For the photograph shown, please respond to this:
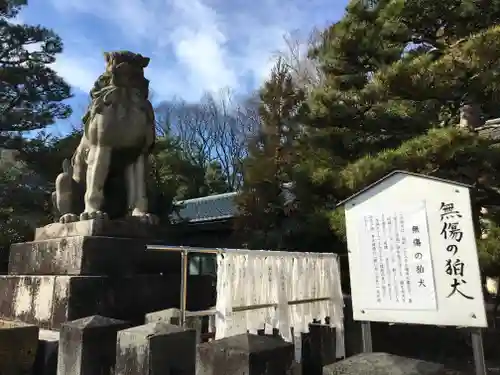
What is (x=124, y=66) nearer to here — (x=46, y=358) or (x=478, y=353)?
(x=46, y=358)

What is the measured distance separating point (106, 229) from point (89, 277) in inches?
22.5

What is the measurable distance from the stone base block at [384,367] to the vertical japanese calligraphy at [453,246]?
2.81 ft

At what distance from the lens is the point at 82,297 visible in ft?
13.3

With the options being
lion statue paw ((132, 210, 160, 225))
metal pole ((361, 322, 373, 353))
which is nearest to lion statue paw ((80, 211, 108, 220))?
lion statue paw ((132, 210, 160, 225))

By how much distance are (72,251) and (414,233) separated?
10.5 ft

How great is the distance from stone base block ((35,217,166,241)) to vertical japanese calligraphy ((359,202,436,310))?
265cm

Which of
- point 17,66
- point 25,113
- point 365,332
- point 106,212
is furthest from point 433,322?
point 17,66

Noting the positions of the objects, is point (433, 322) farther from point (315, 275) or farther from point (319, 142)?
point (319, 142)

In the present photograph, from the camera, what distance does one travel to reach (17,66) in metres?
11.7

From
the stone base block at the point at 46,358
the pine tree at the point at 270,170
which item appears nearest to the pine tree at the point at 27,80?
the pine tree at the point at 270,170

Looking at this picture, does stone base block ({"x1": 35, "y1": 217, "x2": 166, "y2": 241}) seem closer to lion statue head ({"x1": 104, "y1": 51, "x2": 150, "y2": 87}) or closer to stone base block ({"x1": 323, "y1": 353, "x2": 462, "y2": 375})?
lion statue head ({"x1": 104, "y1": 51, "x2": 150, "y2": 87})

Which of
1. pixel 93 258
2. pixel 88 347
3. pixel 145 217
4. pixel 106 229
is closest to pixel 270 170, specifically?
pixel 145 217

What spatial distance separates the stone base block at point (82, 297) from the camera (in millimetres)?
4039

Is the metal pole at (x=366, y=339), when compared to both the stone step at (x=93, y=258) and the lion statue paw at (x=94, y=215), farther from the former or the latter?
the lion statue paw at (x=94, y=215)
